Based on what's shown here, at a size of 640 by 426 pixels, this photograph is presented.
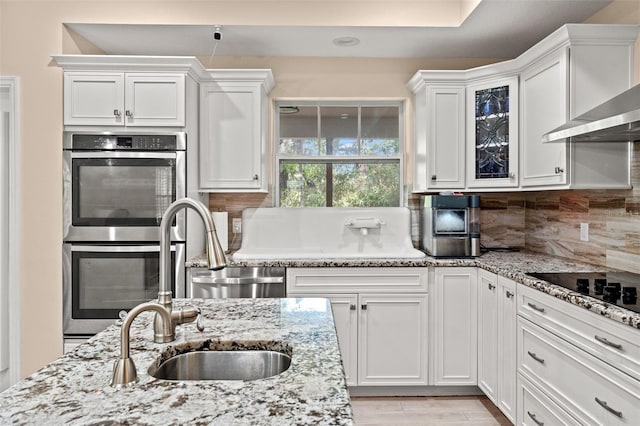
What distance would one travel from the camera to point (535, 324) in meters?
2.30

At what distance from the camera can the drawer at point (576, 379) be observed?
1666mm

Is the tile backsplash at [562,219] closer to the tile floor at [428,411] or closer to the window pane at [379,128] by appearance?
the window pane at [379,128]

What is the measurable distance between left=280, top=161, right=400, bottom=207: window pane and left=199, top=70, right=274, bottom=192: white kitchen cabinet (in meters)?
0.50

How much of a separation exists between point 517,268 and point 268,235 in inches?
72.1

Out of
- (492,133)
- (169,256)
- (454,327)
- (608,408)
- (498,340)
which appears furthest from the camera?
(492,133)

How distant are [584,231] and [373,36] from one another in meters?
1.90

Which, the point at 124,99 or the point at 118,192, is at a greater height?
the point at 124,99

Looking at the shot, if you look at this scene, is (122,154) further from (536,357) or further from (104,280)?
(536,357)

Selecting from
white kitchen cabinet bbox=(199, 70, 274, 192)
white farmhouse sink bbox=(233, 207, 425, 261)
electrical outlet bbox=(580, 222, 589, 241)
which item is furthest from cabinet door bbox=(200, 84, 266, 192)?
electrical outlet bbox=(580, 222, 589, 241)

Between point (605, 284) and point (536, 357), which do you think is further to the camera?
point (536, 357)

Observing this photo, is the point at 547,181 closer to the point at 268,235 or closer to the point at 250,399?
the point at 268,235

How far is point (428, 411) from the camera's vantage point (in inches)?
117

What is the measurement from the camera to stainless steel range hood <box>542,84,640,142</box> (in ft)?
6.16

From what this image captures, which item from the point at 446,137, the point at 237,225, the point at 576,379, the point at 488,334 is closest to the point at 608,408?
the point at 576,379
